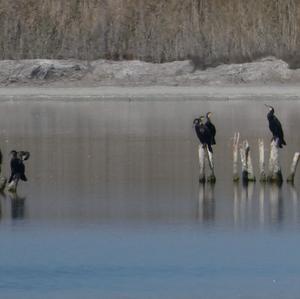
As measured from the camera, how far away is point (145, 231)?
19.8 meters

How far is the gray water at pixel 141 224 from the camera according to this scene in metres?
16.7

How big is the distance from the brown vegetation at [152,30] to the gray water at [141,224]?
20.5 meters

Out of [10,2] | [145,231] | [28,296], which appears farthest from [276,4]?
[28,296]

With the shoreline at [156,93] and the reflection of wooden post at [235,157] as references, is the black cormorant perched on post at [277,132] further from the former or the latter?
the shoreline at [156,93]

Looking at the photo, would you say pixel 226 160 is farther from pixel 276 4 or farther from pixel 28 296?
pixel 276 4

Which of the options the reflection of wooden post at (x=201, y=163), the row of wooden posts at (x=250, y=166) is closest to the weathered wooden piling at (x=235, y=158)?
the row of wooden posts at (x=250, y=166)

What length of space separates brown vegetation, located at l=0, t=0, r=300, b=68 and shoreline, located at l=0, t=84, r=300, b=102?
2767 millimetres

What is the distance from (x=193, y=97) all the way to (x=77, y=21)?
30.6ft

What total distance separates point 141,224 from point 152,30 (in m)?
35.5

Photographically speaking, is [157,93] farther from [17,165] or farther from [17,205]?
[17,205]

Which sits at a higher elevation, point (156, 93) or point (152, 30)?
point (152, 30)

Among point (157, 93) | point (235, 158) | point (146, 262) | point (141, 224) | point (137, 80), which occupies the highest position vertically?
point (137, 80)

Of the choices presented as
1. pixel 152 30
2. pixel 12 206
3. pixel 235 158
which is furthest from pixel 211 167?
pixel 152 30

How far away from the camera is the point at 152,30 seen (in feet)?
182
